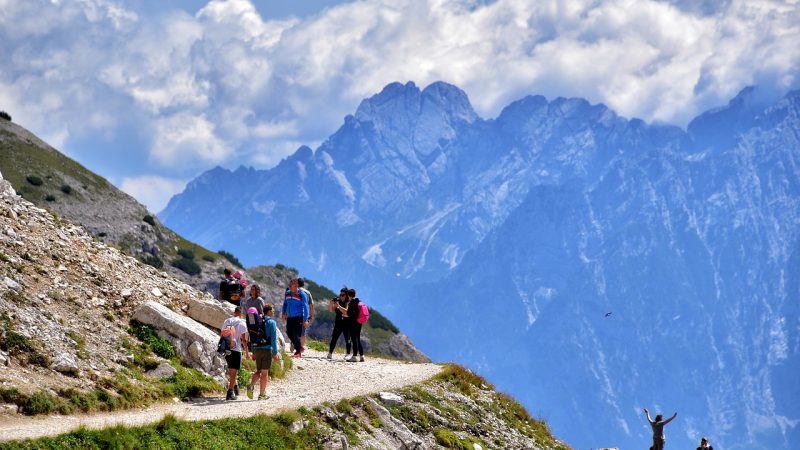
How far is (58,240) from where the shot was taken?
29734 millimetres

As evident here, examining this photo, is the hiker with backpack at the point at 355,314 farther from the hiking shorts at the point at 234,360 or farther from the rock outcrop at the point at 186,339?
the hiking shorts at the point at 234,360

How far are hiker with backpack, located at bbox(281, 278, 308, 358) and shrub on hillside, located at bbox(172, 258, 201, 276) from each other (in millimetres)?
98220

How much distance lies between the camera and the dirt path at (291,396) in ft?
63.5

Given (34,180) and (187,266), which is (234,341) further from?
(187,266)

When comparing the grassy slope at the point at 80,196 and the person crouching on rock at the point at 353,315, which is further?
the grassy slope at the point at 80,196

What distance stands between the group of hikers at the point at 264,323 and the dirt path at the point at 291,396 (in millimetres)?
777

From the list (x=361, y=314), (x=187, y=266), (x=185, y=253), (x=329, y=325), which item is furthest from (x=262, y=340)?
(x=329, y=325)

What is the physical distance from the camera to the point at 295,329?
3756 centimetres

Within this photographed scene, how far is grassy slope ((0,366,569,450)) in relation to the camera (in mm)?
19234

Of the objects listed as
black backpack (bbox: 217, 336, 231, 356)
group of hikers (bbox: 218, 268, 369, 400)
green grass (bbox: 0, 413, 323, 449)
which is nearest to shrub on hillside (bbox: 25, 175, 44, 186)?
group of hikers (bbox: 218, 268, 369, 400)

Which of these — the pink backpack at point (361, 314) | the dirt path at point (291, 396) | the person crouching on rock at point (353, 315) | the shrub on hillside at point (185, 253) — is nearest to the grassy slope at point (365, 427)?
the dirt path at point (291, 396)

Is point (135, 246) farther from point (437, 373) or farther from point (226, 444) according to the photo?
point (226, 444)

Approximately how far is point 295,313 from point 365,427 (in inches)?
436

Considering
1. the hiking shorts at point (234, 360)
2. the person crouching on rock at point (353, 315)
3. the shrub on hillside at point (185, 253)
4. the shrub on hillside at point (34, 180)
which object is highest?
the shrub on hillside at point (185, 253)
